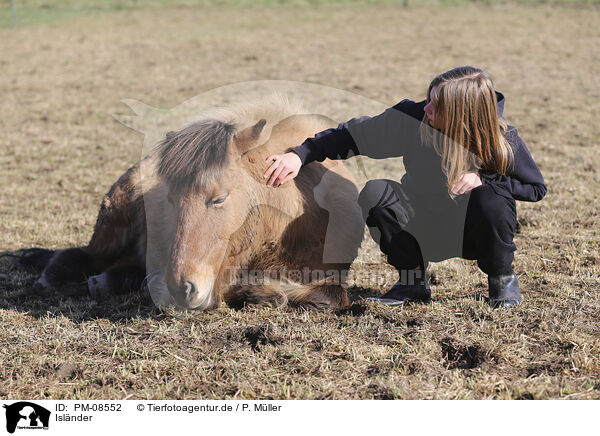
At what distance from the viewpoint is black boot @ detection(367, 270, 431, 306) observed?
3.78 meters

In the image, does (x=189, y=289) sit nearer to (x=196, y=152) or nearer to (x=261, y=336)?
(x=261, y=336)

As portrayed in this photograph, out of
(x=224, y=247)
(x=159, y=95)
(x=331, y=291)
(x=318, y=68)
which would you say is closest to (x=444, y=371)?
(x=331, y=291)

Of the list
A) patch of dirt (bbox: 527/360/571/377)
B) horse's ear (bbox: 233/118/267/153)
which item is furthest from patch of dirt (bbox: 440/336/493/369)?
horse's ear (bbox: 233/118/267/153)

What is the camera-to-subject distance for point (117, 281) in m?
4.11

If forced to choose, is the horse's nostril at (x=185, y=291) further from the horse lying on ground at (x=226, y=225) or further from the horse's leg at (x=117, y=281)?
the horse's leg at (x=117, y=281)

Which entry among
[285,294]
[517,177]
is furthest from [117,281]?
[517,177]

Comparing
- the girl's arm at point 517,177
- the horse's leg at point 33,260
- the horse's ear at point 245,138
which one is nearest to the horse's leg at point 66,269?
the horse's leg at point 33,260

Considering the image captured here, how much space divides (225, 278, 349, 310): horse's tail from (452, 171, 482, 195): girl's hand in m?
0.99

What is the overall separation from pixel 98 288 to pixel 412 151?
236cm

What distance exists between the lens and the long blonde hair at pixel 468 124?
3277mm

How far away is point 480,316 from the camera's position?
11.5 feet

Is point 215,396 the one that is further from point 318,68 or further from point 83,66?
point 83,66
